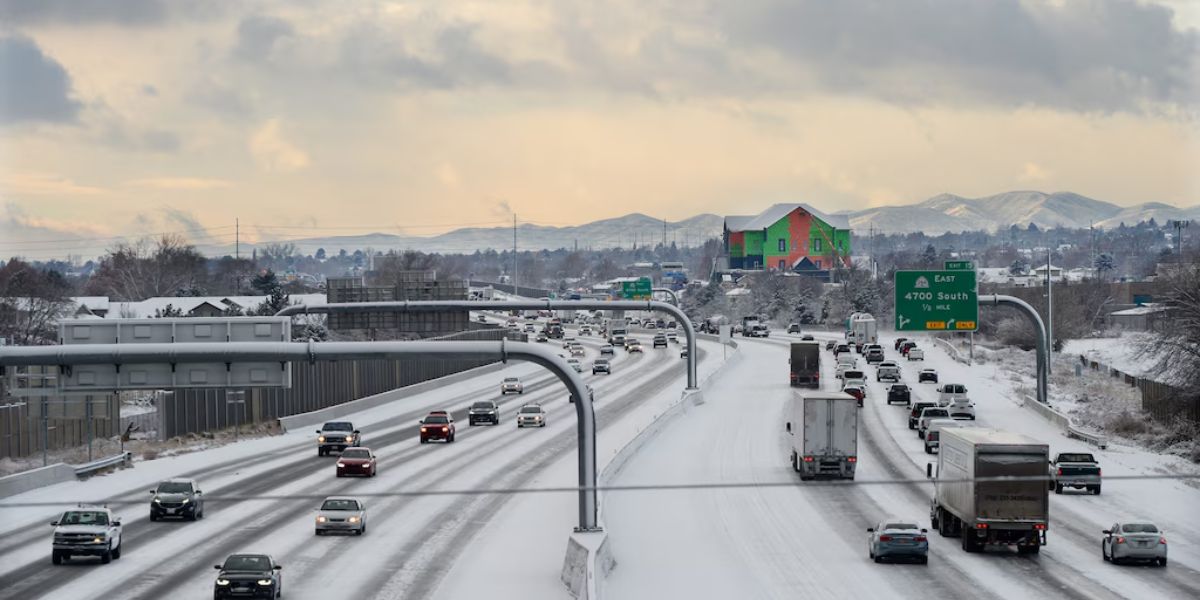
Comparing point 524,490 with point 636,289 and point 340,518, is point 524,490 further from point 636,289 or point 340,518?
point 636,289

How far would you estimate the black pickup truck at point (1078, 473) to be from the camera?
51969 millimetres

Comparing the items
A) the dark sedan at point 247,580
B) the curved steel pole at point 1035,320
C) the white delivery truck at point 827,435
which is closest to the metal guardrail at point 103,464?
the dark sedan at point 247,580

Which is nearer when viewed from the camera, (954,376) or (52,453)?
(52,453)

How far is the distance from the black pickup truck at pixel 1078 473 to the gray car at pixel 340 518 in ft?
85.8

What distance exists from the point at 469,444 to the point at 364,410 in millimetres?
21154

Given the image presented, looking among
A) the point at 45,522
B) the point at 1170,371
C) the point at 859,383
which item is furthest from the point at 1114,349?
the point at 45,522

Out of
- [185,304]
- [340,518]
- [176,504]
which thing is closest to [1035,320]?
[340,518]

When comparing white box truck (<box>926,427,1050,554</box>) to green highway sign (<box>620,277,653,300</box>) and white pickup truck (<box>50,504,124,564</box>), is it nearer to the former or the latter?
white pickup truck (<box>50,504,124,564</box>)

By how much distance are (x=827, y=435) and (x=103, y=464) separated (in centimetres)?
2989

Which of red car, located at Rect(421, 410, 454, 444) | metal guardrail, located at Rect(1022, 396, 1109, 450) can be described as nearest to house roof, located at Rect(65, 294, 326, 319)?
red car, located at Rect(421, 410, 454, 444)

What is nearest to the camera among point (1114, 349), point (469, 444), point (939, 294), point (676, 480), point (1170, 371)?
point (676, 480)

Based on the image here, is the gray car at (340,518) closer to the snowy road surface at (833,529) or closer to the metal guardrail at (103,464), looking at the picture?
the snowy road surface at (833,529)

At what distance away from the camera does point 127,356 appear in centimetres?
3378

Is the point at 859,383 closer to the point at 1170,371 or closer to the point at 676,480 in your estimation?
the point at 1170,371
